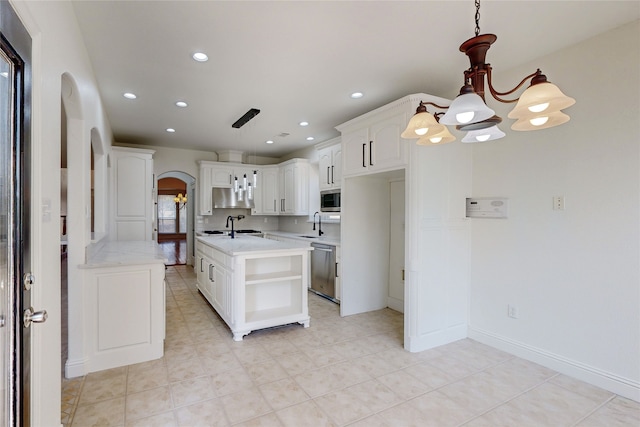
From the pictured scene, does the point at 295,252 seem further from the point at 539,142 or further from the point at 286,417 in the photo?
the point at 539,142

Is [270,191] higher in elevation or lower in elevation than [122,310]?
higher

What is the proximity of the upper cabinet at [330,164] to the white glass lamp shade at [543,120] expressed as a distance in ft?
10.4

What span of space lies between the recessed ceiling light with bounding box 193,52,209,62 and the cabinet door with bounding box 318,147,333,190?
8.33ft

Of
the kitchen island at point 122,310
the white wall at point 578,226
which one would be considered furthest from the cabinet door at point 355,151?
the kitchen island at point 122,310

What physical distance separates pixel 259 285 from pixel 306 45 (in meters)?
2.53

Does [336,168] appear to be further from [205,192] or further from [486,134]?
[486,134]

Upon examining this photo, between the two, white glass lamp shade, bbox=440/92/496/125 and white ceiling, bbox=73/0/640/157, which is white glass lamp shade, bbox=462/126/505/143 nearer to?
white glass lamp shade, bbox=440/92/496/125

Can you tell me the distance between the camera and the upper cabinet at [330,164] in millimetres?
4801

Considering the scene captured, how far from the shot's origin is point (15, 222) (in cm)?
119

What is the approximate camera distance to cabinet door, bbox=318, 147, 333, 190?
5.02 m

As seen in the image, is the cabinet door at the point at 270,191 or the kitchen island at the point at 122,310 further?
the cabinet door at the point at 270,191

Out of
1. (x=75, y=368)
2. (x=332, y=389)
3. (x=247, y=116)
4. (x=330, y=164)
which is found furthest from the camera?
(x=330, y=164)

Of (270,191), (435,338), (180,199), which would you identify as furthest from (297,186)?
(180,199)

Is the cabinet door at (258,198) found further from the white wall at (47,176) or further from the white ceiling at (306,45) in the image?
the white wall at (47,176)
